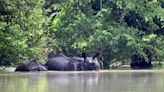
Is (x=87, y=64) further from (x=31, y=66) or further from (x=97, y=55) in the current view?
(x=31, y=66)

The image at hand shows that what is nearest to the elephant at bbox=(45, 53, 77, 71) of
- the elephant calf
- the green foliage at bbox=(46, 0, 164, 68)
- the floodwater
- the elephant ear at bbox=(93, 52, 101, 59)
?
the elephant ear at bbox=(93, 52, 101, 59)

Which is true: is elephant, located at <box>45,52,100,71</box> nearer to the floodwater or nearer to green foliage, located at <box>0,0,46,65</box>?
green foliage, located at <box>0,0,46,65</box>

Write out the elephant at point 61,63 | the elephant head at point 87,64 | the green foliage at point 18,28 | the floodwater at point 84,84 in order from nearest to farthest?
the floodwater at point 84,84
the green foliage at point 18,28
the elephant head at point 87,64
the elephant at point 61,63

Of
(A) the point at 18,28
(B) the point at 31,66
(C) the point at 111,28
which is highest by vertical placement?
(C) the point at 111,28

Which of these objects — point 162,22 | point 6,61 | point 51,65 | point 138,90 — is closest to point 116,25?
point 162,22

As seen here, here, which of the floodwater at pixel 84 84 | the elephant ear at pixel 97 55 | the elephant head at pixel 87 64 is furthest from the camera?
the elephant ear at pixel 97 55

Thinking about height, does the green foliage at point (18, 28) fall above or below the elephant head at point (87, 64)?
above

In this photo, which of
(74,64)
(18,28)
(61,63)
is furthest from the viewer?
(61,63)

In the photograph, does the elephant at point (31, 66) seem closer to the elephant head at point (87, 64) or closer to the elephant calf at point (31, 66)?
the elephant calf at point (31, 66)

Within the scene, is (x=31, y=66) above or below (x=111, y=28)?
below

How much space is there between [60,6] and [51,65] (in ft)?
18.8

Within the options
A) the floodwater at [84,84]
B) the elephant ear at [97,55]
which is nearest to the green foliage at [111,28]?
the elephant ear at [97,55]

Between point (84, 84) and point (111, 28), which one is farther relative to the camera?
point (111, 28)

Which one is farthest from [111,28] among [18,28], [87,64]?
[18,28]
